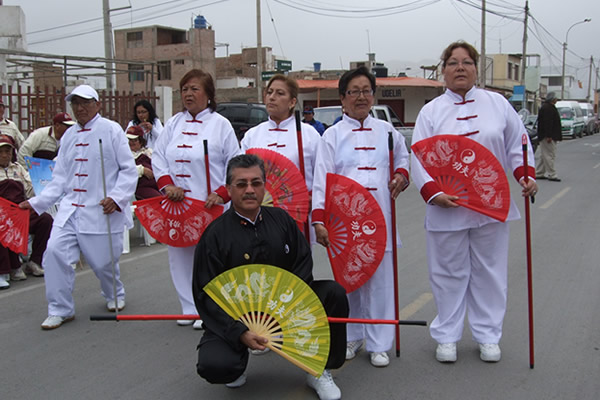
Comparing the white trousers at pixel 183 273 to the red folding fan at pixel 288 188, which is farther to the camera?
the white trousers at pixel 183 273

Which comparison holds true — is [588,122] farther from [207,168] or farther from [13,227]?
[13,227]

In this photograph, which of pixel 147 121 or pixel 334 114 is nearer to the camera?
pixel 147 121

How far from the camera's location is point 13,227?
5555 mm

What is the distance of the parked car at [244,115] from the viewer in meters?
17.8

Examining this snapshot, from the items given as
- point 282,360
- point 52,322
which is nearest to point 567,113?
point 282,360

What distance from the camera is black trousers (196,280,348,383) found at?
3266 millimetres

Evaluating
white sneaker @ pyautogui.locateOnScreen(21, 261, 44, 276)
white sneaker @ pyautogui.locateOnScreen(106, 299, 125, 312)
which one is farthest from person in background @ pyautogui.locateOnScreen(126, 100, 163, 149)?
white sneaker @ pyautogui.locateOnScreen(106, 299, 125, 312)

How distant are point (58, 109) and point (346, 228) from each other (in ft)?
37.7

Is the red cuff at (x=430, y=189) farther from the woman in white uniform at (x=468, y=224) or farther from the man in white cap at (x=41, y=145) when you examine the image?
the man in white cap at (x=41, y=145)

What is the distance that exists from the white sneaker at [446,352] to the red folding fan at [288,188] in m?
1.25

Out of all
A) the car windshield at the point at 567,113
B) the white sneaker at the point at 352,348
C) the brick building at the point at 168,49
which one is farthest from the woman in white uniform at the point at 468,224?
the brick building at the point at 168,49

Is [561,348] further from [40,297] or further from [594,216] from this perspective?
[594,216]

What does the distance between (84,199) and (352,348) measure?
97.7 inches

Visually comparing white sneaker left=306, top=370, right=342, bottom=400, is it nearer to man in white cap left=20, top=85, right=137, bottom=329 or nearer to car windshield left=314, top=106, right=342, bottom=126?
man in white cap left=20, top=85, right=137, bottom=329
